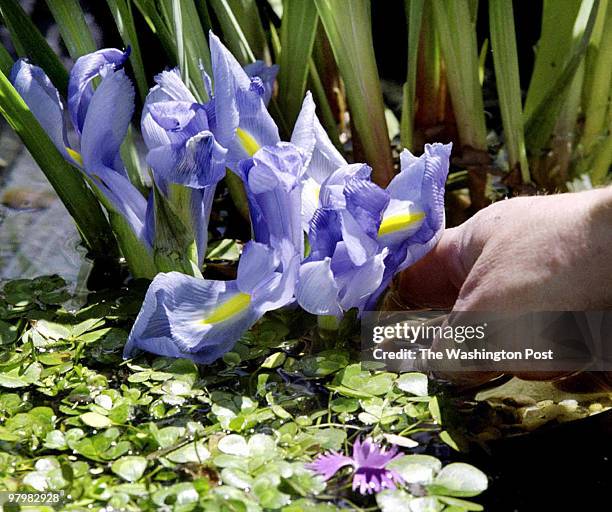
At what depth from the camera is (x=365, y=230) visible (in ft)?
3.33

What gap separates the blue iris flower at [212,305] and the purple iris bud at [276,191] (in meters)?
0.02

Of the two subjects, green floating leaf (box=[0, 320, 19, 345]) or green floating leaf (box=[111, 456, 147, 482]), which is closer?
green floating leaf (box=[111, 456, 147, 482])

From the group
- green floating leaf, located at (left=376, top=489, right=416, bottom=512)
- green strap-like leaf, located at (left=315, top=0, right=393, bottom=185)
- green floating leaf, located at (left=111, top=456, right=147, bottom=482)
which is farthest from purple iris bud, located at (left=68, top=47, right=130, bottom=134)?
green floating leaf, located at (left=376, top=489, right=416, bottom=512)

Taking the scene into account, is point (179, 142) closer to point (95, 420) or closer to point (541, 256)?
point (95, 420)

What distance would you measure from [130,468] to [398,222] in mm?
432

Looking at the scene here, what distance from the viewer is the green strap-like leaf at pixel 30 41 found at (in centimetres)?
122

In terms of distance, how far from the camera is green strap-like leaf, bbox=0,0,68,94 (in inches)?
47.9

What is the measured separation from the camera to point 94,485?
875mm

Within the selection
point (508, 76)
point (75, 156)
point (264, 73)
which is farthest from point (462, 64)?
point (75, 156)

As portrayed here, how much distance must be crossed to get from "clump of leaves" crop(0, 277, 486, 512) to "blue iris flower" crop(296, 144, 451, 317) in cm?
10

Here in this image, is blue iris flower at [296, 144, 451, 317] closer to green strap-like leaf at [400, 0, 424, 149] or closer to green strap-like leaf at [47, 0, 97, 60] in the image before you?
green strap-like leaf at [400, 0, 424, 149]

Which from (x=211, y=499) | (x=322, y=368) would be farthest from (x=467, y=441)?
(x=211, y=499)

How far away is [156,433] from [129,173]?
1.57 ft

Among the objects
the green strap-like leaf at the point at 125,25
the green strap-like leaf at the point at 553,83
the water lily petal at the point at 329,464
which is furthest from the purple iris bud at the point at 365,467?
the green strap-like leaf at the point at 553,83
